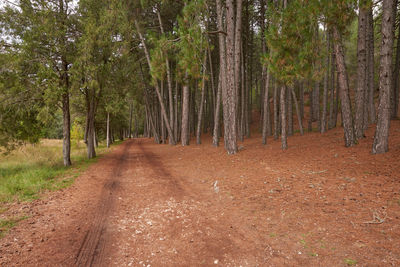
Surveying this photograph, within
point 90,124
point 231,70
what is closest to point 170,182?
point 231,70

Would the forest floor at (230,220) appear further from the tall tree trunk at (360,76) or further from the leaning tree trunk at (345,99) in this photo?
the tall tree trunk at (360,76)

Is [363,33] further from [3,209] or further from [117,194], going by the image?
[3,209]

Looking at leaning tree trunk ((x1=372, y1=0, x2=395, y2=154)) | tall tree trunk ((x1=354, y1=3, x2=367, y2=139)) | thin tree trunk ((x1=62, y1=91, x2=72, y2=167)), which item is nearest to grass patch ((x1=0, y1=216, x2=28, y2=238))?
thin tree trunk ((x1=62, y1=91, x2=72, y2=167))

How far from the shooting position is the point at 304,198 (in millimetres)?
5023

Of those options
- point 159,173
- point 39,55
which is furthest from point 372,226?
point 39,55

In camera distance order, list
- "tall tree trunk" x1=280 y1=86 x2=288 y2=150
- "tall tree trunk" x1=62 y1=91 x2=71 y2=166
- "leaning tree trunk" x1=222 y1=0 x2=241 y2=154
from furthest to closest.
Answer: "tall tree trunk" x1=62 y1=91 x2=71 y2=166
"leaning tree trunk" x1=222 y1=0 x2=241 y2=154
"tall tree trunk" x1=280 y1=86 x2=288 y2=150

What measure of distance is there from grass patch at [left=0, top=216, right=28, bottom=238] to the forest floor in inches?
4.7

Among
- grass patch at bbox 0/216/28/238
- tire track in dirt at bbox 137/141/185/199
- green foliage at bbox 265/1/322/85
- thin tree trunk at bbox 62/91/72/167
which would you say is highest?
green foliage at bbox 265/1/322/85

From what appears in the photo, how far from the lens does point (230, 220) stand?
446cm

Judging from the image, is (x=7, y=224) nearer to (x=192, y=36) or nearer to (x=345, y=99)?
(x=192, y=36)

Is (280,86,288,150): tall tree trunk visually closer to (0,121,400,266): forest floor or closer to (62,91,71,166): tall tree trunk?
(0,121,400,266): forest floor

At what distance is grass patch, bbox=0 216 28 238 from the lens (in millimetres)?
3968

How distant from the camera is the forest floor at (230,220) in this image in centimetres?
319

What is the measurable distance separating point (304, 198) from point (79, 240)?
5055 millimetres
